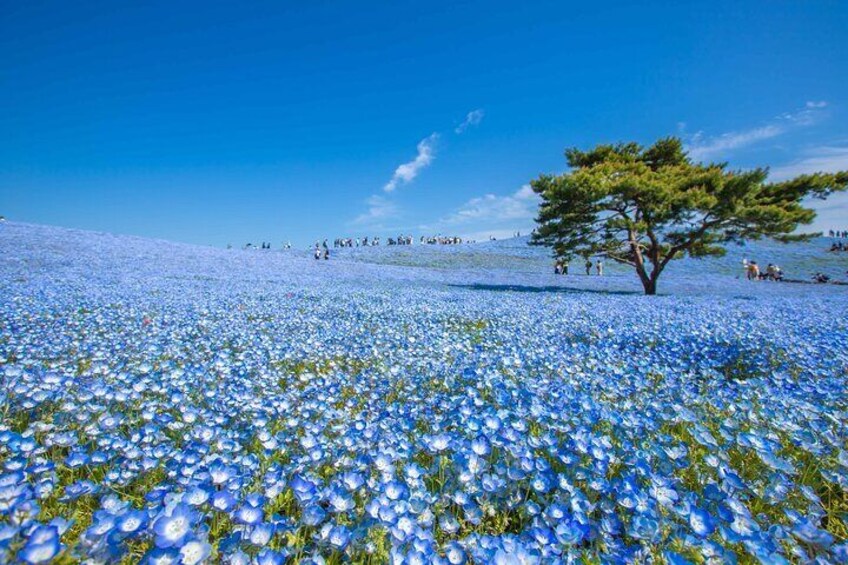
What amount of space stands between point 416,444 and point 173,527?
1675 mm

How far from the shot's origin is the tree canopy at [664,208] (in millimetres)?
18172

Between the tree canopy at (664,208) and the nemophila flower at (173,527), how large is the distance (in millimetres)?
18729

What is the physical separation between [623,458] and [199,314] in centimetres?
867

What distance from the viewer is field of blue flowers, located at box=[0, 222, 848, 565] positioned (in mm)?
1983

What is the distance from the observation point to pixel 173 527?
5.46 ft

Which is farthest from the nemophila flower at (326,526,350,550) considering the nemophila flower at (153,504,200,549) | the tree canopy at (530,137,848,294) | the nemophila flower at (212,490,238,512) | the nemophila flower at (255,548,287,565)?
the tree canopy at (530,137,848,294)

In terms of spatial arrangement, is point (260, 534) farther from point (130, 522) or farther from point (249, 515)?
point (130, 522)

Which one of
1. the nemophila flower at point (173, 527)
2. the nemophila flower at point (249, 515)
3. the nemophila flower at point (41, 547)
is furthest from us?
the nemophila flower at point (249, 515)

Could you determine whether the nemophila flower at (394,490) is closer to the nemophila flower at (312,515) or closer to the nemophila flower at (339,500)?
the nemophila flower at (339,500)

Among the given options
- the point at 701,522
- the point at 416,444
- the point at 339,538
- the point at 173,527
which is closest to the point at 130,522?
the point at 173,527

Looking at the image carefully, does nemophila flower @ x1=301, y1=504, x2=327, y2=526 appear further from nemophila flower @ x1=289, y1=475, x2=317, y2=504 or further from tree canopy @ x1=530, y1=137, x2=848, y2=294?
tree canopy @ x1=530, y1=137, x2=848, y2=294

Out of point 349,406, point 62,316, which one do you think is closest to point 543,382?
point 349,406

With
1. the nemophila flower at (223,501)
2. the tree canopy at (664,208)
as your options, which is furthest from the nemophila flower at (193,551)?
the tree canopy at (664,208)

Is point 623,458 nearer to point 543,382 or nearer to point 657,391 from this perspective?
point 543,382
